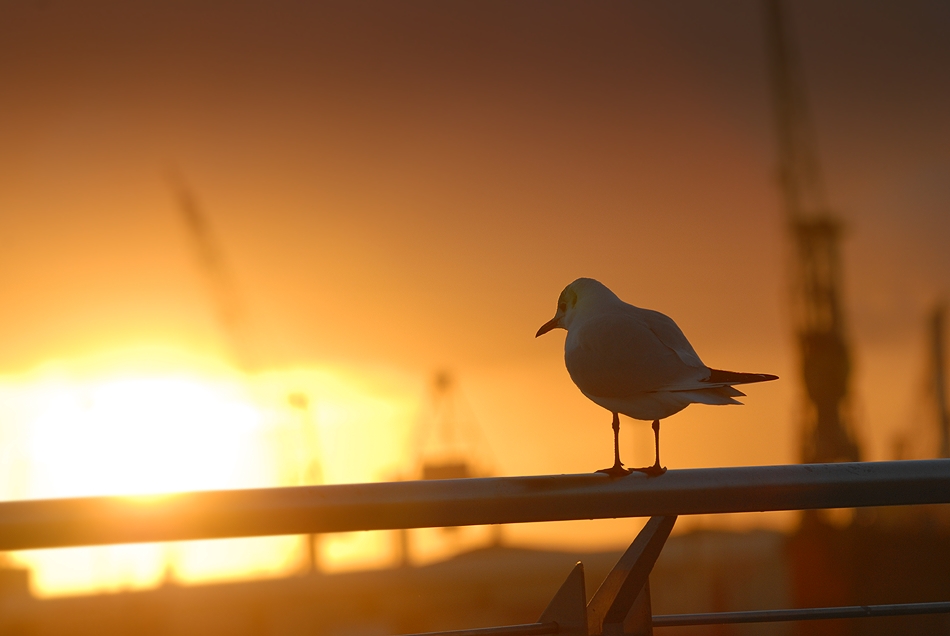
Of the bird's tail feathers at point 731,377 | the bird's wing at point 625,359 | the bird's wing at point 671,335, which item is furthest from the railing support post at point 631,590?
the bird's wing at point 671,335

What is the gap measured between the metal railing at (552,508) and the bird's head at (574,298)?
6.21 feet

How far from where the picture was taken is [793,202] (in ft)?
169

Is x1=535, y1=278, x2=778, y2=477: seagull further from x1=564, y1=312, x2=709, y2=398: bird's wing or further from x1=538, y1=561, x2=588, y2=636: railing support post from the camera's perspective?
x1=538, y1=561, x2=588, y2=636: railing support post

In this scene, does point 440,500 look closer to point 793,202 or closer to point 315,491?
point 315,491

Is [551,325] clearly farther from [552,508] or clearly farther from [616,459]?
[552,508]

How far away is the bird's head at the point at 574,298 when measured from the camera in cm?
387

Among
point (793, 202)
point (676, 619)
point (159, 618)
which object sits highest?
point (793, 202)

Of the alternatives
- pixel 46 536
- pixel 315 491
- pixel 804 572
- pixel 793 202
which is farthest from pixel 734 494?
pixel 804 572

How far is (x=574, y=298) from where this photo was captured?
13.3 ft

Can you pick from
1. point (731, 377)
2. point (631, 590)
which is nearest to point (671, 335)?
point (731, 377)

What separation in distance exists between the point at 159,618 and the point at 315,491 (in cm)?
8863

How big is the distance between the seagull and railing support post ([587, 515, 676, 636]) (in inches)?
35.6

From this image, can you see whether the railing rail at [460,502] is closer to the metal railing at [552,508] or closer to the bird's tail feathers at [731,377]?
the metal railing at [552,508]

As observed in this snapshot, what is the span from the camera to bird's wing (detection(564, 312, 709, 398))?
3197 mm
